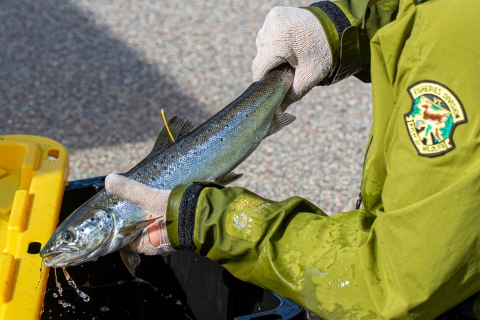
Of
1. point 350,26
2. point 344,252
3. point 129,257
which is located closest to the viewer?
point 344,252

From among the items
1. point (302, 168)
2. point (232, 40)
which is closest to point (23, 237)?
point (302, 168)

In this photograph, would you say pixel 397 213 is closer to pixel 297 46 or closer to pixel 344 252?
pixel 344 252

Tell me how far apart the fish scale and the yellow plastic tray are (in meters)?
0.13

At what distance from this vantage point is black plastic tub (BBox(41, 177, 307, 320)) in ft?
8.60

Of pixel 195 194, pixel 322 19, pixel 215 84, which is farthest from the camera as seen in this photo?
pixel 215 84

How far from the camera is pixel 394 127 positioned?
1509mm

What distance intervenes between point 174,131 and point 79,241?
0.56 m

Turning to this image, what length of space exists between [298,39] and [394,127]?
3.17ft

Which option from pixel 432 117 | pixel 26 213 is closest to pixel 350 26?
pixel 432 117

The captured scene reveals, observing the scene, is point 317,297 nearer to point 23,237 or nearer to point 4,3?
point 23,237

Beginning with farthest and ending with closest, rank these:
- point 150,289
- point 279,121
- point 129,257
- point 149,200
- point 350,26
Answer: point 150,289 < point 279,121 < point 350,26 < point 129,257 < point 149,200

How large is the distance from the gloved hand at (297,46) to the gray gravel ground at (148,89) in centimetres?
177

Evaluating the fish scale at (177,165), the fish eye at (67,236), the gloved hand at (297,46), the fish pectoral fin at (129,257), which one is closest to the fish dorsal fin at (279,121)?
the fish scale at (177,165)

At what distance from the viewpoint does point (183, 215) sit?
1919 millimetres
